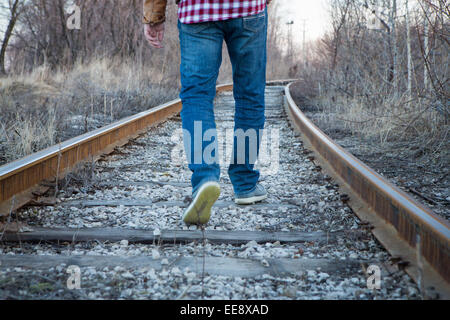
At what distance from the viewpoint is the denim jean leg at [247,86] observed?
2439mm

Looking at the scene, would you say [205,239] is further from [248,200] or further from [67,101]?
[67,101]

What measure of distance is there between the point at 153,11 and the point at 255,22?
1.76 feet

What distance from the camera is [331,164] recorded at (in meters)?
3.63

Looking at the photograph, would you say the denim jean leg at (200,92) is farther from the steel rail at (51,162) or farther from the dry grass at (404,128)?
the dry grass at (404,128)

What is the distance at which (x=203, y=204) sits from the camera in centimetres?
235

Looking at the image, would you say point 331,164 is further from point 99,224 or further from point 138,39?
point 138,39

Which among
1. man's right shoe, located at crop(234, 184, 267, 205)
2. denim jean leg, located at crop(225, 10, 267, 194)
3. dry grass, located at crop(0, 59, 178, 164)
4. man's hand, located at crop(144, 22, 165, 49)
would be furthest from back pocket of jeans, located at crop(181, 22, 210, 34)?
dry grass, located at crop(0, 59, 178, 164)

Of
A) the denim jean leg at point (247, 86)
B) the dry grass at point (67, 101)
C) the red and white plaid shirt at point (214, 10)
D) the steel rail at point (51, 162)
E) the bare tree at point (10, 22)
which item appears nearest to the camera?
the red and white plaid shirt at point (214, 10)

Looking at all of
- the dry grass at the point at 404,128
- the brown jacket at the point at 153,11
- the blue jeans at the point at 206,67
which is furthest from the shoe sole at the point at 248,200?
the dry grass at the point at 404,128

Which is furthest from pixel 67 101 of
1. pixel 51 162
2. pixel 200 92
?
pixel 200 92

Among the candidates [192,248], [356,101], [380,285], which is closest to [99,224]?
[192,248]

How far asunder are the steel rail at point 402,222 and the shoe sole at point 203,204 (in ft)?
2.43

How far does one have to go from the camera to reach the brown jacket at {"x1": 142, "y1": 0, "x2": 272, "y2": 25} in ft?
8.32

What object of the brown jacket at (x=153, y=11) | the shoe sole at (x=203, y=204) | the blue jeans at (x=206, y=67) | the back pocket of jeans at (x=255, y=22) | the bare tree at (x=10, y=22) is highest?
the bare tree at (x=10, y=22)
